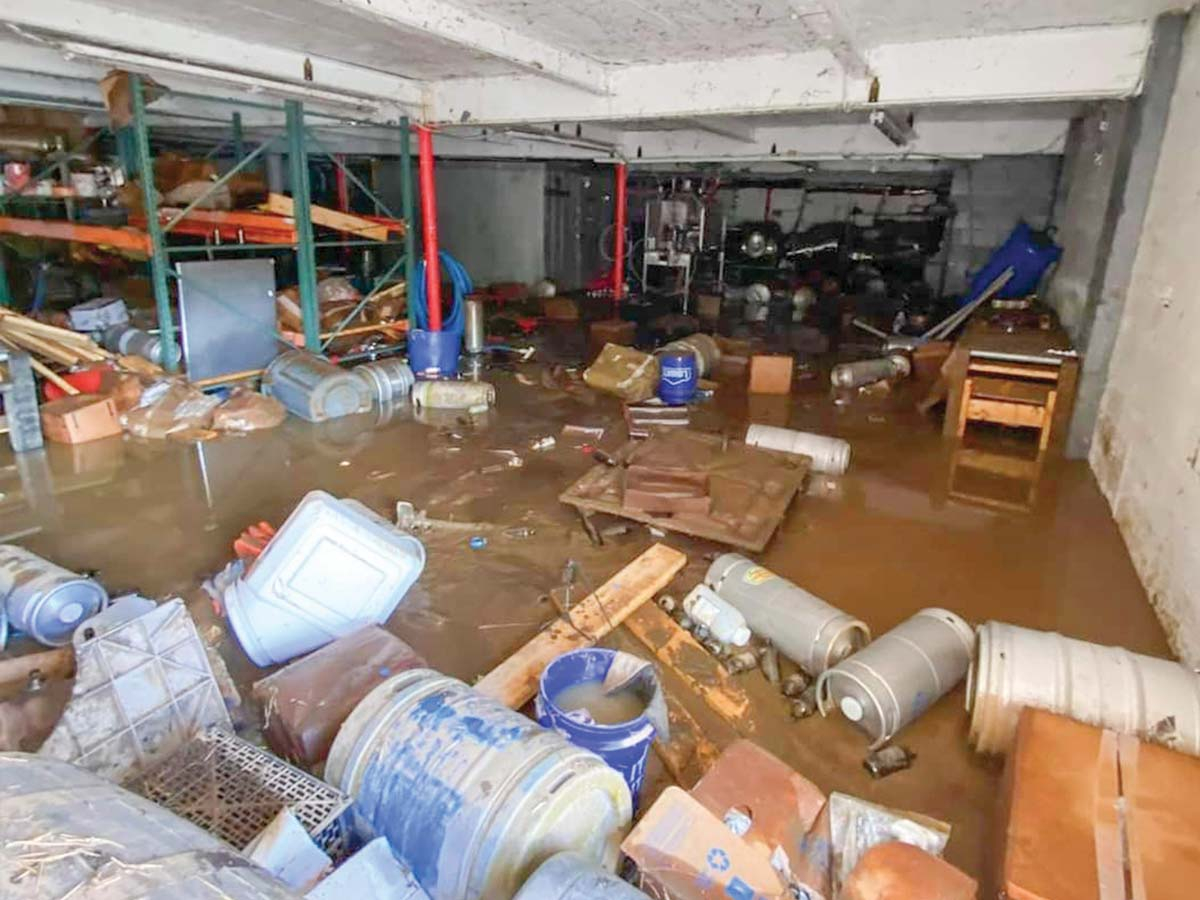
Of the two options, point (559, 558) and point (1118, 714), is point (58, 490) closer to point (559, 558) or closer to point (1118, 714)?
point (559, 558)

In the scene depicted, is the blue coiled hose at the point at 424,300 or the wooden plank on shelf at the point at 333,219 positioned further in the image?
the blue coiled hose at the point at 424,300

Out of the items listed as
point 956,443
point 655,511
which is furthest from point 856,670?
point 956,443

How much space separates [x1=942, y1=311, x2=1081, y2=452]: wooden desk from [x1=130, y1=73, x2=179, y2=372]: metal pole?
5372mm

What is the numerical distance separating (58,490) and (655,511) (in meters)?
3.11

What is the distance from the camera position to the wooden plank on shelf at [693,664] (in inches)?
89.7

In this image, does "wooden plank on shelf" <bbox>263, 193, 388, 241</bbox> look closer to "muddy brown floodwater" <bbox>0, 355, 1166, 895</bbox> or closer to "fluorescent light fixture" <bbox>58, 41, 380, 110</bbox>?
"fluorescent light fixture" <bbox>58, 41, 380, 110</bbox>

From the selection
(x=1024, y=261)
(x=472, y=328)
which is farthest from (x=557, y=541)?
(x=1024, y=261)

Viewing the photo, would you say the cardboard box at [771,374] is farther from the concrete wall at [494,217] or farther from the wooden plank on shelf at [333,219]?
the concrete wall at [494,217]

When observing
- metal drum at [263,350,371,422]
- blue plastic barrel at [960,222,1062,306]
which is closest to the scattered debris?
metal drum at [263,350,371,422]

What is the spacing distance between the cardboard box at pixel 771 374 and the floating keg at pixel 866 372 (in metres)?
0.47

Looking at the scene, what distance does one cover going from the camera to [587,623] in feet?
8.55

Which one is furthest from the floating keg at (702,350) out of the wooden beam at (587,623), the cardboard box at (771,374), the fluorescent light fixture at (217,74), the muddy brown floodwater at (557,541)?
the wooden beam at (587,623)

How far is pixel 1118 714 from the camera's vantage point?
192 cm

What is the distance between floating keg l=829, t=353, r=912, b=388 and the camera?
6.19m
